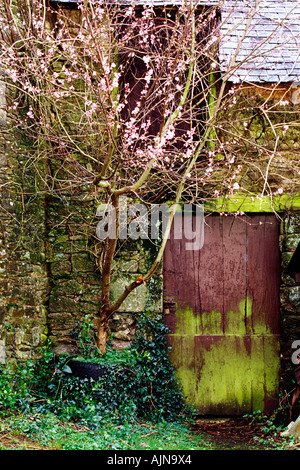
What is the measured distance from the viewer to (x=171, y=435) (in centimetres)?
439

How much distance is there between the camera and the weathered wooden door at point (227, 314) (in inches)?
206

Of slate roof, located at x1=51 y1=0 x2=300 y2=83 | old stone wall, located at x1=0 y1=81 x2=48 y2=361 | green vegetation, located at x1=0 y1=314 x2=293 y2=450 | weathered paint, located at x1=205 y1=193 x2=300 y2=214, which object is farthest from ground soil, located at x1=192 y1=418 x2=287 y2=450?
slate roof, located at x1=51 y1=0 x2=300 y2=83

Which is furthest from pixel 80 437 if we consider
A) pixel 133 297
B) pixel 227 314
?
pixel 227 314

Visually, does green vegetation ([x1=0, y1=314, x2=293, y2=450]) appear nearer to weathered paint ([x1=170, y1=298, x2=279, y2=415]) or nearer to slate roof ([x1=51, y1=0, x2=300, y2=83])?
weathered paint ([x1=170, y1=298, x2=279, y2=415])

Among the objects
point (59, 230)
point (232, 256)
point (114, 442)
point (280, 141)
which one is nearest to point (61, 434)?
point (114, 442)

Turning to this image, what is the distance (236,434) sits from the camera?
4.86 metres

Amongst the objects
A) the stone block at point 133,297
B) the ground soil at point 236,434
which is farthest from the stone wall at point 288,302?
the stone block at point 133,297

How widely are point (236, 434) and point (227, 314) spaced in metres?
1.31

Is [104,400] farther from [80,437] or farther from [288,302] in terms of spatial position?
[288,302]

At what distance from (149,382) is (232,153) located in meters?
2.75

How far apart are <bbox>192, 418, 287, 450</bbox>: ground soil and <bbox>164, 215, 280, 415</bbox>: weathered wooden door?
0.12m

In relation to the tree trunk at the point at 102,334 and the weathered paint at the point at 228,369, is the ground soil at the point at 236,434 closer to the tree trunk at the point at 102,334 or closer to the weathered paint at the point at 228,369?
the weathered paint at the point at 228,369

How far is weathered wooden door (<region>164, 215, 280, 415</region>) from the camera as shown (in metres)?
5.24

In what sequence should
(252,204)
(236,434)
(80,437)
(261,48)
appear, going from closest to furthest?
(80,437) < (236,434) < (261,48) < (252,204)
